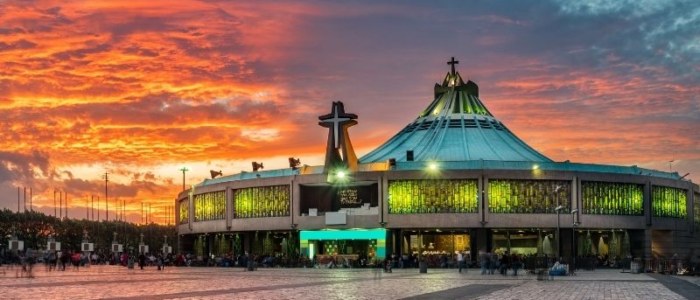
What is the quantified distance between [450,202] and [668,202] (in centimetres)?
2765

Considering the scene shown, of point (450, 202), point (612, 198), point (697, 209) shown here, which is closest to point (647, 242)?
point (612, 198)

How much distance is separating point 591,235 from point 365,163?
25672 millimetres

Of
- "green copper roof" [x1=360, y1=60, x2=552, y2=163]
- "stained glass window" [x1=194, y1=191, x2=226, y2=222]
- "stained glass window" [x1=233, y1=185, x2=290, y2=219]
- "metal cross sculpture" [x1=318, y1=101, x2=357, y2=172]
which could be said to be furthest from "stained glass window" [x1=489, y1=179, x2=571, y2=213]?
"stained glass window" [x1=194, y1=191, x2=226, y2=222]

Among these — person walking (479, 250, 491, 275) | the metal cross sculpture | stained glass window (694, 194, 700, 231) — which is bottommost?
person walking (479, 250, 491, 275)

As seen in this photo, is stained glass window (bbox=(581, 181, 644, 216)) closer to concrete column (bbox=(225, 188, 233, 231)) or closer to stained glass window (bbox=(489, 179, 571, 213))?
stained glass window (bbox=(489, 179, 571, 213))

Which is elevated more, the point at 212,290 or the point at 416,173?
the point at 416,173

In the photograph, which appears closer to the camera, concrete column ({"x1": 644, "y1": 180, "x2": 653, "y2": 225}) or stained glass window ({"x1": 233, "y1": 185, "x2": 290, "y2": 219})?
concrete column ({"x1": 644, "y1": 180, "x2": 653, "y2": 225})

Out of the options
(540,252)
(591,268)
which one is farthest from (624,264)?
(540,252)

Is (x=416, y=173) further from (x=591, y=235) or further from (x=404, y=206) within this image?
(x=591, y=235)

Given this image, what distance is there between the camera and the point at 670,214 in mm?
116062


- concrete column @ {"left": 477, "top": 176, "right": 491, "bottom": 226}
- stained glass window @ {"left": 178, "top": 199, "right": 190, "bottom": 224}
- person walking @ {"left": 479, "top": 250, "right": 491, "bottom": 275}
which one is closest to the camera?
person walking @ {"left": 479, "top": 250, "right": 491, "bottom": 275}

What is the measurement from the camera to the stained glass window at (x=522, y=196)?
10450cm

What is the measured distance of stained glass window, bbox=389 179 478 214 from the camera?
343 ft

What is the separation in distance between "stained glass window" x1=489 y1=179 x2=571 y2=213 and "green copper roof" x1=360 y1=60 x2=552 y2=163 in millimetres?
7550
